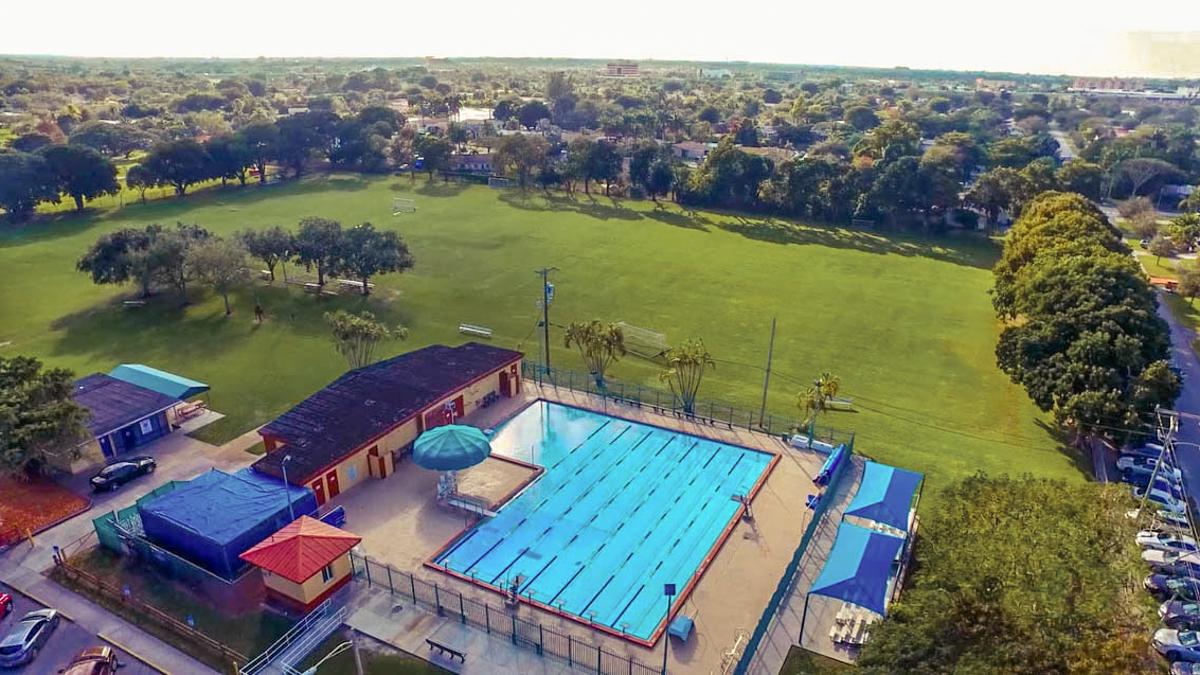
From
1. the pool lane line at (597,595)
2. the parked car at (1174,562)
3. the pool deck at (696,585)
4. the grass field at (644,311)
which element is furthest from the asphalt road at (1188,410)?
the pool lane line at (597,595)

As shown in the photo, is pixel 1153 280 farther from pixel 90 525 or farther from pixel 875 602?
pixel 90 525

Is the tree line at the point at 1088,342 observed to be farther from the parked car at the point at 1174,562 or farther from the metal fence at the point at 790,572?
the metal fence at the point at 790,572

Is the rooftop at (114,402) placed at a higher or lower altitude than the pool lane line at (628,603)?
higher

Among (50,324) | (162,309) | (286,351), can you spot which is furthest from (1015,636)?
(50,324)

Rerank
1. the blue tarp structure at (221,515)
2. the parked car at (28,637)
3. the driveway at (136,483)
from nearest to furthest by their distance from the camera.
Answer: the parked car at (28,637)
the blue tarp structure at (221,515)
the driveway at (136,483)

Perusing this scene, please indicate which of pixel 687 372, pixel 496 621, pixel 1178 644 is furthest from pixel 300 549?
pixel 1178 644

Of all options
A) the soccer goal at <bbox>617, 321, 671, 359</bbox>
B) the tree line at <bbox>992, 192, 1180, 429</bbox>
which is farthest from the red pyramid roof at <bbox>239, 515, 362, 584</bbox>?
the tree line at <bbox>992, 192, 1180, 429</bbox>

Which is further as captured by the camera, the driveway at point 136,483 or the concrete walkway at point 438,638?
the driveway at point 136,483
